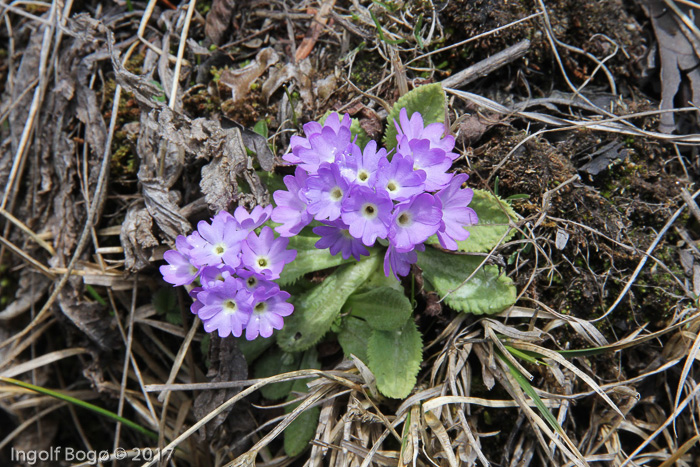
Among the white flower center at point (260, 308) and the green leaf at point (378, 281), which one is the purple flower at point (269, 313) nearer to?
the white flower center at point (260, 308)

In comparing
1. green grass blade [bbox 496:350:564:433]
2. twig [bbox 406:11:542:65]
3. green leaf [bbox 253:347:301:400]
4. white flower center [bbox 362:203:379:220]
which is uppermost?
twig [bbox 406:11:542:65]

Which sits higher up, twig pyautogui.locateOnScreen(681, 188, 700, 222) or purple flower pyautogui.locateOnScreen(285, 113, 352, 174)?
purple flower pyautogui.locateOnScreen(285, 113, 352, 174)

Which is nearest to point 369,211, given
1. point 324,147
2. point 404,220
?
point 404,220

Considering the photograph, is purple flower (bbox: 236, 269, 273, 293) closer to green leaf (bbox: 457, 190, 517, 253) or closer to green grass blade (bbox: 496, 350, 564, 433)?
green leaf (bbox: 457, 190, 517, 253)

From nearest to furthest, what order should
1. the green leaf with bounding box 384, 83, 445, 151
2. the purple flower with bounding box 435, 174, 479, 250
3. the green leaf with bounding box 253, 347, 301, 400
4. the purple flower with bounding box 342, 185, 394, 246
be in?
the purple flower with bounding box 342, 185, 394, 246, the purple flower with bounding box 435, 174, 479, 250, the green leaf with bounding box 384, 83, 445, 151, the green leaf with bounding box 253, 347, 301, 400

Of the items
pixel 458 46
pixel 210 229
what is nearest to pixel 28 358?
pixel 210 229

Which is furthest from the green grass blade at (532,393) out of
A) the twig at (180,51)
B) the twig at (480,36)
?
the twig at (180,51)

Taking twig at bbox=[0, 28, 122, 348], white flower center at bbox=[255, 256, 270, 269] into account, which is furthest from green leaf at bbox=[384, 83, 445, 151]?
twig at bbox=[0, 28, 122, 348]

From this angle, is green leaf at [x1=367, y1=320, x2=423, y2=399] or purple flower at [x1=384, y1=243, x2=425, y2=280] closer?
purple flower at [x1=384, y1=243, x2=425, y2=280]
